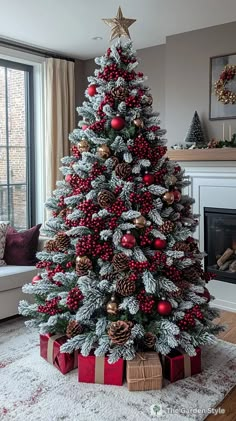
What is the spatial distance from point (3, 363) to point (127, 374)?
87 cm

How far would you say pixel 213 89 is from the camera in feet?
13.0

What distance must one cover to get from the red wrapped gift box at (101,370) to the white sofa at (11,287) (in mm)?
1177

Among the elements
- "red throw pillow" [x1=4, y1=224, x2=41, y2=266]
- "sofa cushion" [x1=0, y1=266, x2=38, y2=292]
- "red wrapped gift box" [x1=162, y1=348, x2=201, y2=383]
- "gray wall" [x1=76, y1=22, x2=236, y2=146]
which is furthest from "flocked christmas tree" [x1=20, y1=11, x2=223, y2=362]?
"gray wall" [x1=76, y1=22, x2=236, y2=146]

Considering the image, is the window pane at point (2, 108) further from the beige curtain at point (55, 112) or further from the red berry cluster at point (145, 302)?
the red berry cluster at point (145, 302)

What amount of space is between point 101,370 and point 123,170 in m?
1.14

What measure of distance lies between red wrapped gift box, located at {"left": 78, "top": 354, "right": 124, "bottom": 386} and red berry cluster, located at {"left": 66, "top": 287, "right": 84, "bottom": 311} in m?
0.28

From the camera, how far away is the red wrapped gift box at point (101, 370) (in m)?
2.34

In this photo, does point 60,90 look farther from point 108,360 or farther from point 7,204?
point 108,360

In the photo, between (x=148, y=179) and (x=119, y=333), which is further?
(x=148, y=179)

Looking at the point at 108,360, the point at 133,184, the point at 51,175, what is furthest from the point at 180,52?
the point at 108,360

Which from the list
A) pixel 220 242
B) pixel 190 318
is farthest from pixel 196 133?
pixel 190 318

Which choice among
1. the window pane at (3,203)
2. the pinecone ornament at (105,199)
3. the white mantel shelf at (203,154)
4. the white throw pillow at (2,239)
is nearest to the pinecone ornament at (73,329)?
the pinecone ornament at (105,199)

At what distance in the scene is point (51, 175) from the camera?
479 centimetres

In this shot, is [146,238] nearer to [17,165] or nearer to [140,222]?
[140,222]
